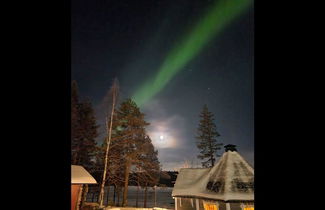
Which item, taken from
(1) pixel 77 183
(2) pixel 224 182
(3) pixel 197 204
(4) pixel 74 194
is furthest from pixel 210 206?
(4) pixel 74 194

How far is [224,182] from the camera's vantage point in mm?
17922

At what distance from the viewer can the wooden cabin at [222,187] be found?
16203 millimetres

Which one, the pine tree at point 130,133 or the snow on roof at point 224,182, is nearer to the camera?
the snow on roof at point 224,182

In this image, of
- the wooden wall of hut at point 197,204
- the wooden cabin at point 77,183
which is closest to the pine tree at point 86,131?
the wooden cabin at point 77,183

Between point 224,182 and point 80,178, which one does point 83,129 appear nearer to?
point 80,178

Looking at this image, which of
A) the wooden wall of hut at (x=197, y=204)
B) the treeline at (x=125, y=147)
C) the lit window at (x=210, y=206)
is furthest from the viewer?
the treeline at (x=125, y=147)

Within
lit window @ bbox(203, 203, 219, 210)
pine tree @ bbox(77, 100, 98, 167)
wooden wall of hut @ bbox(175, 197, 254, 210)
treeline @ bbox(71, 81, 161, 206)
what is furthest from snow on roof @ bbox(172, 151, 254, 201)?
pine tree @ bbox(77, 100, 98, 167)

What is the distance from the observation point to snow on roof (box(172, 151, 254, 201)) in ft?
54.7

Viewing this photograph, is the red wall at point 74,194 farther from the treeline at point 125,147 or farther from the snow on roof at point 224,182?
the snow on roof at point 224,182

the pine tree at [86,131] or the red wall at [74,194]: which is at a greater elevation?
the pine tree at [86,131]
